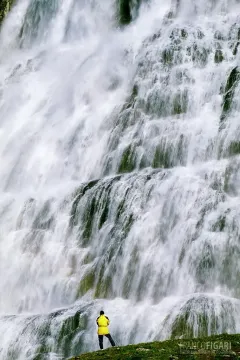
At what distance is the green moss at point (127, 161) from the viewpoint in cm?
3322

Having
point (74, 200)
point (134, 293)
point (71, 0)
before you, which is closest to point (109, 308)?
point (134, 293)

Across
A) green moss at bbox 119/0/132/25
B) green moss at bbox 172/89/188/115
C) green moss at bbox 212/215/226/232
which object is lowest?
green moss at bbox 212/215/226/232

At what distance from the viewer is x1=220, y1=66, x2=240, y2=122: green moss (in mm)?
32959

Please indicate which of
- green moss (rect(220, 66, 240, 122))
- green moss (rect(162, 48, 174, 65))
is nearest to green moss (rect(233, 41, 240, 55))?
green moss (rect(220, 66, 240, 122))

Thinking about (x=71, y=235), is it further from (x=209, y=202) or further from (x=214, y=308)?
(x=214, y=308)

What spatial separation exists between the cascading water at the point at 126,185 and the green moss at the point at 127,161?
79 millimetres

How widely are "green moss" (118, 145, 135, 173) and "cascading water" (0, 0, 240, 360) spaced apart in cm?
8

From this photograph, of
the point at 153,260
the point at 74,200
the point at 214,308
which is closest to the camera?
the point at 214,308

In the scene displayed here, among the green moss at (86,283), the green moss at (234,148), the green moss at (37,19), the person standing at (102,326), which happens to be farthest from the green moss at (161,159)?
the green moss at (37,19)

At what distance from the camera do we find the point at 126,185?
30750 millimetres

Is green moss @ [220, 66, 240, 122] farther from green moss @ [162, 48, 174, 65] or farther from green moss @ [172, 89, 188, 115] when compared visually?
green moss @ [162, 48, 174, 65]

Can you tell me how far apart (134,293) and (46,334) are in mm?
3648

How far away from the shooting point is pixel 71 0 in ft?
178

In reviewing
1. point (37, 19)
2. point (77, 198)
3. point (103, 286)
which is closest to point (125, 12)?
point (37, 19)
